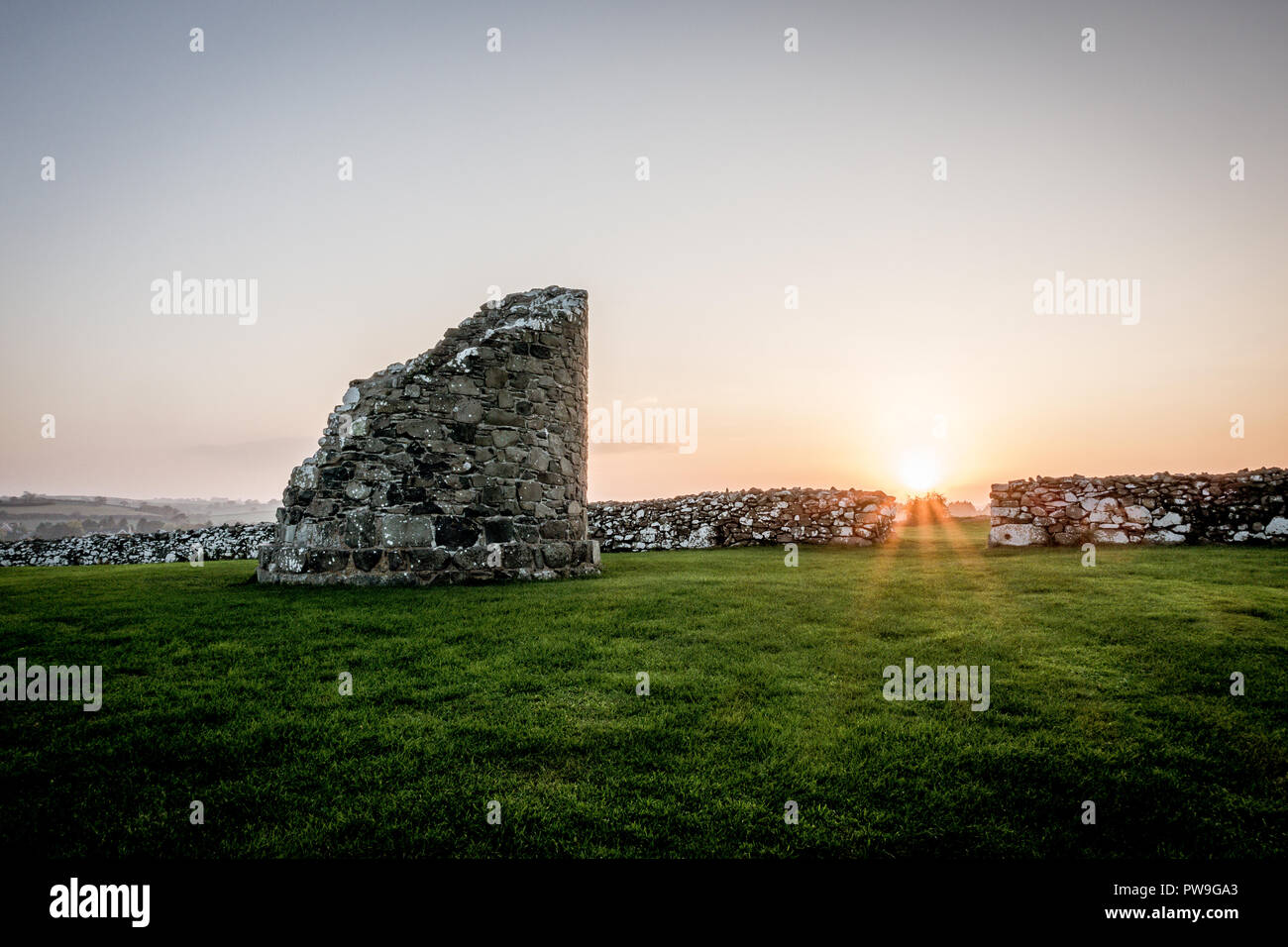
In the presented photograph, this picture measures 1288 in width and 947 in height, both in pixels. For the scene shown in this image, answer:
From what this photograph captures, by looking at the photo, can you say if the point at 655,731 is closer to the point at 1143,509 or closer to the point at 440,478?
the point at 440,478

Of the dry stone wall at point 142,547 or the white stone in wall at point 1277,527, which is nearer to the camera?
the white stone in wall at point 1277,527

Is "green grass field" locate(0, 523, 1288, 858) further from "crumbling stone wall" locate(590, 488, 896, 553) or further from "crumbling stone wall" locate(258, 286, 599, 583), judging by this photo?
"crumbling stone wall" locate(590, 488, 896, 553)

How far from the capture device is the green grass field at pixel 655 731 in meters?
2.96

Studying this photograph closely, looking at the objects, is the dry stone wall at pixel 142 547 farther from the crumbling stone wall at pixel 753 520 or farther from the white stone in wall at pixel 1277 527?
the white stone in wall at pixel 1277 527

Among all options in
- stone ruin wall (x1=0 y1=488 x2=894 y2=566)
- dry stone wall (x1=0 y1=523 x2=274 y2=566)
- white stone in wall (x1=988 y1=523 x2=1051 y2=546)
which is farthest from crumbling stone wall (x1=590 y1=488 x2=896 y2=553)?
dry stone wall (x1=0 y1=523 x2=274 y2=566)

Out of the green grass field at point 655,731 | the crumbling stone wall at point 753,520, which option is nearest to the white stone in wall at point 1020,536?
the crumbling stone wall at point 753,520

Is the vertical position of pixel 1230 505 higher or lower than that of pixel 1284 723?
higher

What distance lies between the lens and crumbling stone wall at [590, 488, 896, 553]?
17.2 meters

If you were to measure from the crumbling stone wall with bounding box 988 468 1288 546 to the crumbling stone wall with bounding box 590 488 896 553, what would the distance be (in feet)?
10.9

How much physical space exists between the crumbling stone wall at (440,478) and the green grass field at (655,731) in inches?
91.9

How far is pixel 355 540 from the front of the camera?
10.2 metres
